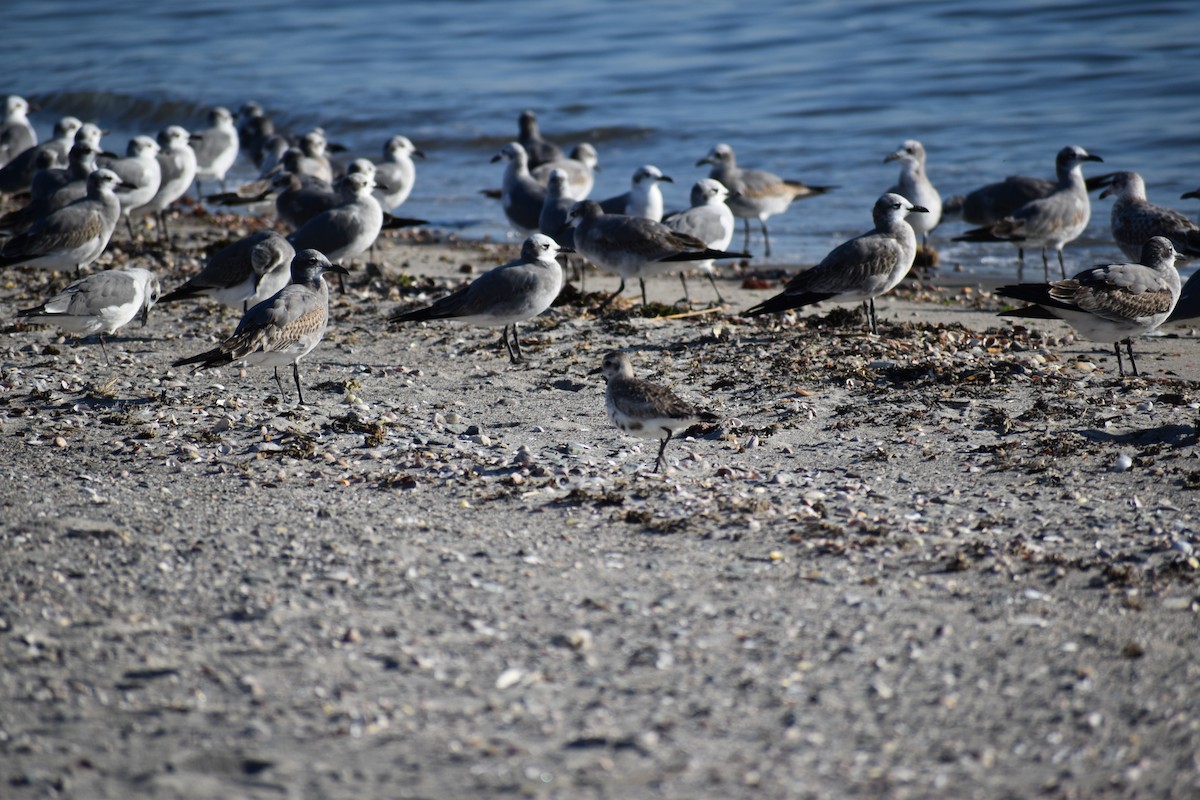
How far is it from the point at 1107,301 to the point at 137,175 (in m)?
8.81

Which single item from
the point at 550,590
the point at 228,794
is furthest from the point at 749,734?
the point at 228,794

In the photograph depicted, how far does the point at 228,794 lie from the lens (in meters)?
3.38

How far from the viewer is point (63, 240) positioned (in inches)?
382

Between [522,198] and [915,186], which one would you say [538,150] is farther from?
[915,186]

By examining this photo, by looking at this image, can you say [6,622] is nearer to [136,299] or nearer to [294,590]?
[294,590]

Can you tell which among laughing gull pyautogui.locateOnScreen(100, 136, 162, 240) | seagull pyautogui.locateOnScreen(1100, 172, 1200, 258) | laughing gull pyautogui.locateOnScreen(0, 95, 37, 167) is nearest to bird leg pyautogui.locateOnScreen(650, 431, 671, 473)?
seagull pyautogui.locateOnScreen(1100, 172, 1200, 258)

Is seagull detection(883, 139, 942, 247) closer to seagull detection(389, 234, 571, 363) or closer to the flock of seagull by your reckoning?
the flock of seagull

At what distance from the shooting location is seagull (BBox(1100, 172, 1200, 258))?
32.3 ft

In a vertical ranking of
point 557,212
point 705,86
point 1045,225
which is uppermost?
point 705,86

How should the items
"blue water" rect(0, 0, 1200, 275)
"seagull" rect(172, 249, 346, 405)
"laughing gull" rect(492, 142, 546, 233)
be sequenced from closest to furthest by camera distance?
"seagull" rect(172, 249, 346, 405), "laughing gull" rect(492, 142, 546, 233), "blue water" rect(0, 0, 1200, 275)

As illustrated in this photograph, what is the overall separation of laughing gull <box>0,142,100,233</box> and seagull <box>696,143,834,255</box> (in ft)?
19.4

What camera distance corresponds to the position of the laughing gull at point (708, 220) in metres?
10.7

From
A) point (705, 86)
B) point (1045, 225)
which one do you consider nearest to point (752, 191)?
point (1045, 225)

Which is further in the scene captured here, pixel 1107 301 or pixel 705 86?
pixel 705 86
